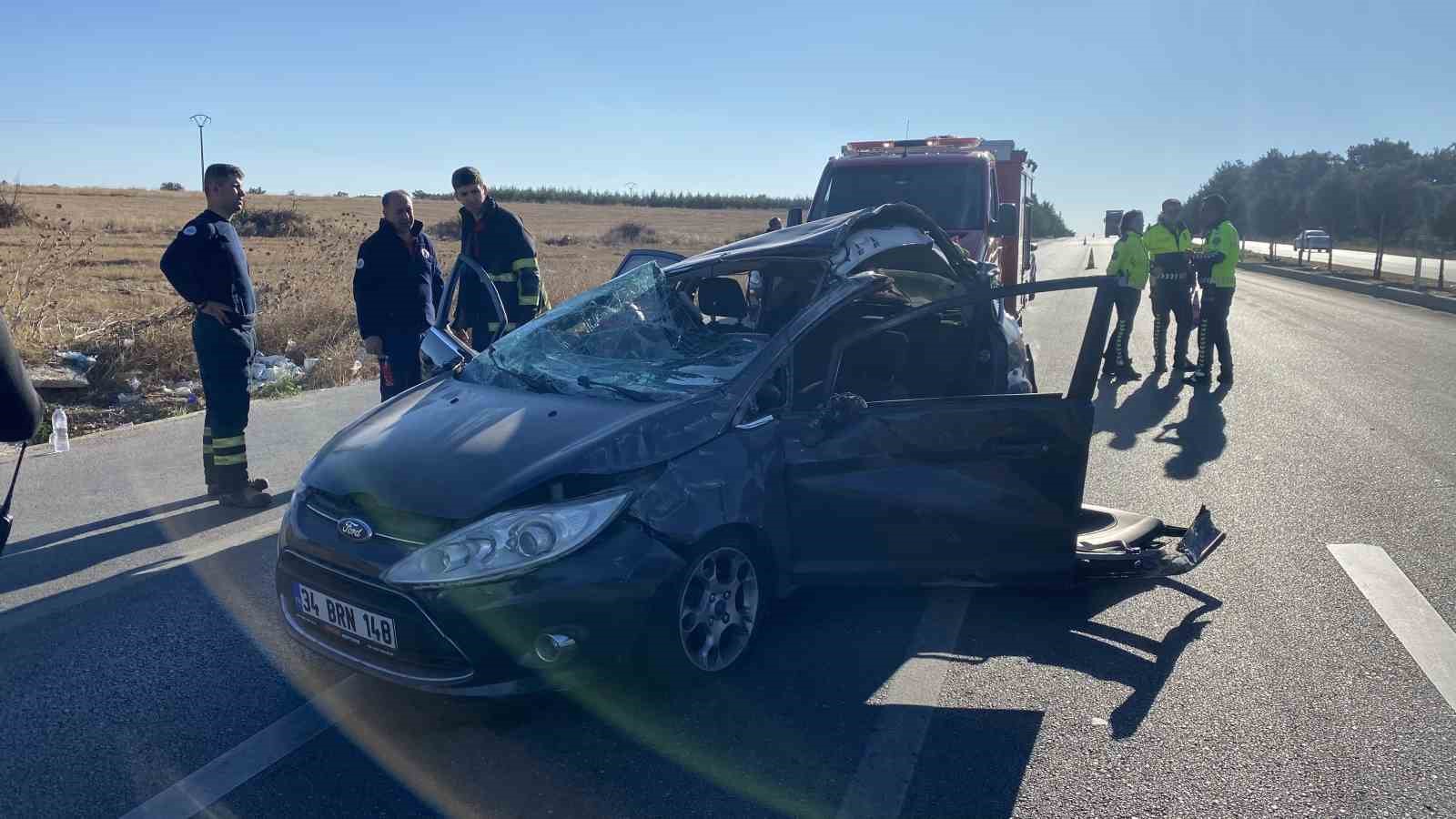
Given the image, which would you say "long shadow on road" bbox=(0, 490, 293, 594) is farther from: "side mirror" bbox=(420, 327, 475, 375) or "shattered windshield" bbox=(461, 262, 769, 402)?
"shattered windshield" bbox=(461, 262, 769, 402)

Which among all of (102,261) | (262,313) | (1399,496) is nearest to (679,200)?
(102,261)

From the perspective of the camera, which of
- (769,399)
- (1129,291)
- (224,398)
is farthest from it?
(1129,291)

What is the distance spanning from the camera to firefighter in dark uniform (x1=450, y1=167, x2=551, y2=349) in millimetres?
6809

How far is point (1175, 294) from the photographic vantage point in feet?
37.3

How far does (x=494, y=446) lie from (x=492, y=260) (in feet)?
11.2

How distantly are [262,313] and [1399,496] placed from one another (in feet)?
36.6

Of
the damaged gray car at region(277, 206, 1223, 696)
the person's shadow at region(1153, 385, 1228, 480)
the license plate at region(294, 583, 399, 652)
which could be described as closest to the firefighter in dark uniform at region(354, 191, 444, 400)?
the damaged gray car at region(277, 206, 1223, 696)

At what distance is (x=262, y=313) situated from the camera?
12344 millimetres

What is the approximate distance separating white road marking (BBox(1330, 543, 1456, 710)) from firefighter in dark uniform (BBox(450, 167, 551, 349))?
4775 mm

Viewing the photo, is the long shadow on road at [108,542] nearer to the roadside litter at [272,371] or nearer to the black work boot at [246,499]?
the black work boot at [246,499]

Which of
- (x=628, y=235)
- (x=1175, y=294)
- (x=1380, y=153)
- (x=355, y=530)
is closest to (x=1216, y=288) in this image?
(x=1175, y=294)

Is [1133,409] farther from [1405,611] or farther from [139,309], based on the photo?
[139,309]

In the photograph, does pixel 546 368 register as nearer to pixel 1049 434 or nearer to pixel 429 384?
pixel 429 384

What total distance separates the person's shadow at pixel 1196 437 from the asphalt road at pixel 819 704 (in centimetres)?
93
